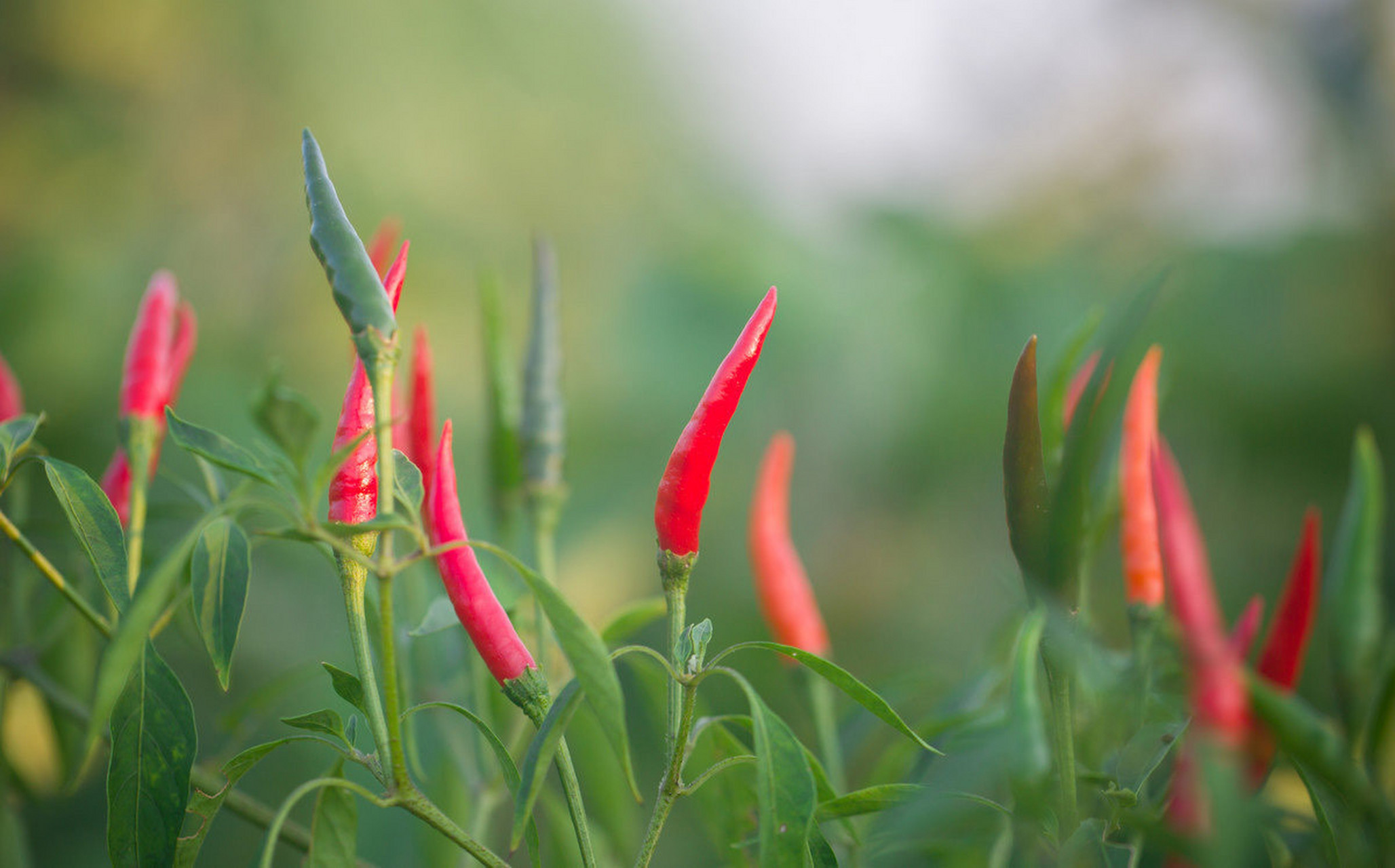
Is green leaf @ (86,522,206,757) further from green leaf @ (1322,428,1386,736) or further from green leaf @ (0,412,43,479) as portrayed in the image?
green leaf @ (1322,428,1386,736)

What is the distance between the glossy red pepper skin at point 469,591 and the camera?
0.79ft

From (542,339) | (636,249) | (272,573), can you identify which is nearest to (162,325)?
(542,339)

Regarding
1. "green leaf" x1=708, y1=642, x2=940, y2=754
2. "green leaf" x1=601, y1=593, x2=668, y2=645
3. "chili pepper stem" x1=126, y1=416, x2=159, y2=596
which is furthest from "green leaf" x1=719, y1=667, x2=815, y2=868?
"chili pepper stem" x1=126, y1=416, x2=159, y2=596

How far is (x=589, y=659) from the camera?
19 cm

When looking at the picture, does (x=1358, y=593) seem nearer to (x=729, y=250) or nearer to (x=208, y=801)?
(x=208, y=801)

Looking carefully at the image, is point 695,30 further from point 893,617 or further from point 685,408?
point 893,617

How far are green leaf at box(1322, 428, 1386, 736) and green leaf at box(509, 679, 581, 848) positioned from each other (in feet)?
0.51

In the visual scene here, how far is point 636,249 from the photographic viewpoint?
1.54m

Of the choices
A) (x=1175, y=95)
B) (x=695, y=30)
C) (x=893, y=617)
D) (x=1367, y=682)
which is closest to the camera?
(x=1367, y=682)

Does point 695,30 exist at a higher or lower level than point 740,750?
higher

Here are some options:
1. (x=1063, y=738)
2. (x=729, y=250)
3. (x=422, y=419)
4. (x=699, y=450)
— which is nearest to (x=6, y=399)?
(x=422, y=419)

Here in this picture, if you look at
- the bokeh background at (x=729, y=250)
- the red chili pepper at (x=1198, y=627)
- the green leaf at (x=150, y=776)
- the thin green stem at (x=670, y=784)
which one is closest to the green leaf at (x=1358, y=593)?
the red chili pepper at (x=1198, y=627)

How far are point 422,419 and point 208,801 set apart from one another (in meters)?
0.14

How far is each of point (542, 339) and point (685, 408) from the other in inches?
36.0
